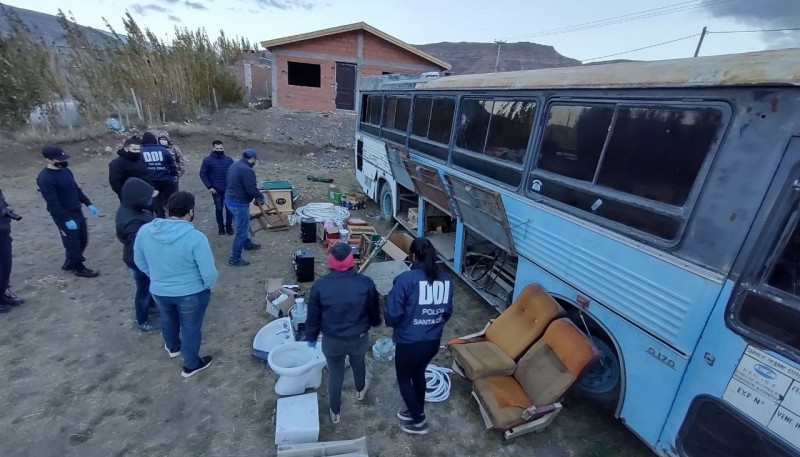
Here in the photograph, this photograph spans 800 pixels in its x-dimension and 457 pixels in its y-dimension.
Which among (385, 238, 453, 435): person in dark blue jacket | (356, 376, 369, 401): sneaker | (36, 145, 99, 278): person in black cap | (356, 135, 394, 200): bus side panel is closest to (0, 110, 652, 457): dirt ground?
(356, 376, 369, 401): sneaker

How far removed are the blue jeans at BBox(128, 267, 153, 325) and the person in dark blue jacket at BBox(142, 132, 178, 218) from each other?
7.99ft

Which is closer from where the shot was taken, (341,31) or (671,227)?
(671,227)

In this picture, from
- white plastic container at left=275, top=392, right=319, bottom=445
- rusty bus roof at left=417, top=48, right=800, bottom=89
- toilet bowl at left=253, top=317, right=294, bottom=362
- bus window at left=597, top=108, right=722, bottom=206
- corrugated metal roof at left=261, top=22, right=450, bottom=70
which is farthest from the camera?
corrugated metal roof at left=261, top=22, right=450, bottom=70

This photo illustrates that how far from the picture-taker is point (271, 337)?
392cm

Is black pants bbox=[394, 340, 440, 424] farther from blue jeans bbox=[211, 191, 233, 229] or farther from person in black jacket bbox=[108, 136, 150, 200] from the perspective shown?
blue jeans bbox=[211, 191, 233, 229]

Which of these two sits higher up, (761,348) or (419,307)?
(761,348)

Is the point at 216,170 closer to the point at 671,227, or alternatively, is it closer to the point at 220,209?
the point at 220,209

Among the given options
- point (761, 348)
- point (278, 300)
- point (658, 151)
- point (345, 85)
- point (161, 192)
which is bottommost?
point (278, 300)

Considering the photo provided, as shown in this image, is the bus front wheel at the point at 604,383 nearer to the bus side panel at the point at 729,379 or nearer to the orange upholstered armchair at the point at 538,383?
the orange upholstered armchair at the point at 538,383

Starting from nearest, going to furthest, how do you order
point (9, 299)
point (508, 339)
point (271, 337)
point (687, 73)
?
point (687, 73), point (508, 339), point (271, 337), point (9, 299)

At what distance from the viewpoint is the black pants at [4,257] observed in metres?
4.09

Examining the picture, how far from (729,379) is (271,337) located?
3824mm

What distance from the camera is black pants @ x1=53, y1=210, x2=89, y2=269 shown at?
184 inches

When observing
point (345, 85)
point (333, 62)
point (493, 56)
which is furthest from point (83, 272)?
point (493, 56)
